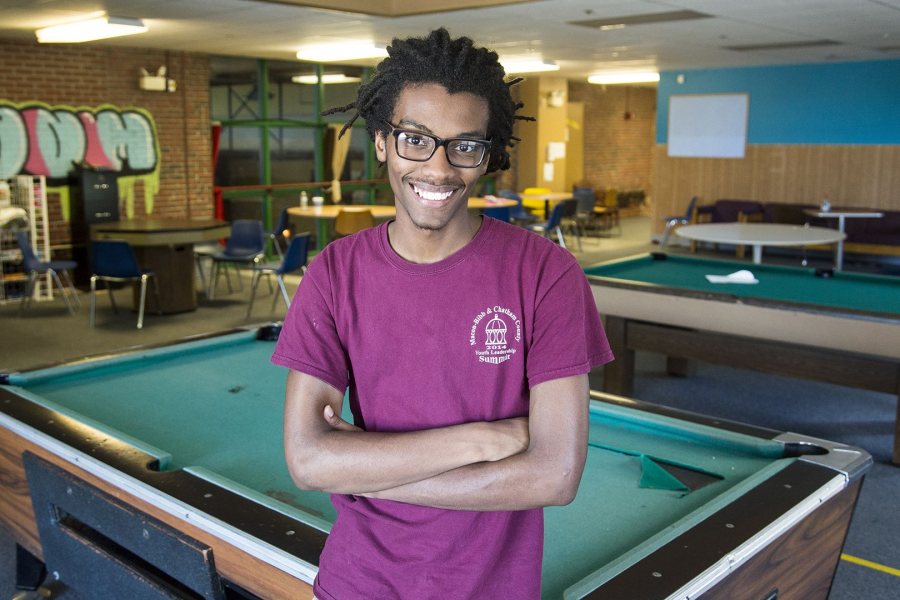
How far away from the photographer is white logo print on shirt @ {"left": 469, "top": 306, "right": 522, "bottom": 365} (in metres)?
1.31

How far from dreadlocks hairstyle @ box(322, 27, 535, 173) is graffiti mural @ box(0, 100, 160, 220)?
826 cm

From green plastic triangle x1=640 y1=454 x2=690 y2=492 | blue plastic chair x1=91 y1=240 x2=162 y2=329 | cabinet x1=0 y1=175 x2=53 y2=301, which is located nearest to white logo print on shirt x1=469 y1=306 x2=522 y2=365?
green plastic triangle x1=640 y1=454 x2=690 y2=492

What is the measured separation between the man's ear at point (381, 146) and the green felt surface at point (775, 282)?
11.7 feet

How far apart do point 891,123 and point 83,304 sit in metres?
9.57

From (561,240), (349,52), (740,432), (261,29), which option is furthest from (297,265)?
(740,432)

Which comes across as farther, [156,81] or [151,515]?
[156,81]

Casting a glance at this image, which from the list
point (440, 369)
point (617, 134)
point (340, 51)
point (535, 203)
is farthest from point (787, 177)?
point (440, 369)

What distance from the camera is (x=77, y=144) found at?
29.5ft

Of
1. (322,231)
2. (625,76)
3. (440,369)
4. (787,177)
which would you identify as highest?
(625,76)

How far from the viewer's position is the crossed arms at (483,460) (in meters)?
1.29

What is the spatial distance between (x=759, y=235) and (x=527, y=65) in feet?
15.9

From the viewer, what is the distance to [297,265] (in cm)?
736

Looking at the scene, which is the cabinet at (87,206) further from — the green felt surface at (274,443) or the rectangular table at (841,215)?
the rectangular table at (841,215)

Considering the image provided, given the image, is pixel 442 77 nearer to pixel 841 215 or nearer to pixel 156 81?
pixel 156 81
